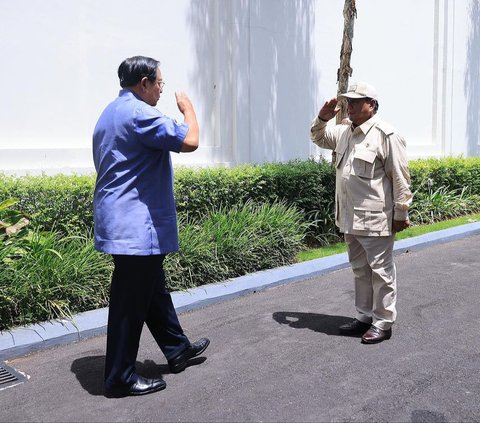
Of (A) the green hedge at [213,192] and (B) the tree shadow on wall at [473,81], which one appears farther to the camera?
(B) the tree shadow on wall at [473,81]

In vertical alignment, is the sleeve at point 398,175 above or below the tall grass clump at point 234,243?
above

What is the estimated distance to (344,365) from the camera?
430 cm

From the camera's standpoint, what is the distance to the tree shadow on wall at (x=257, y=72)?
9211 millimetres

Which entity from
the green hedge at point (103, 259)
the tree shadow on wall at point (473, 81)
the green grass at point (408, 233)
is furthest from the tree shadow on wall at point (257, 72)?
the tree shadow on wall at point (473, 81)

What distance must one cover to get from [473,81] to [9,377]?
1309 cm

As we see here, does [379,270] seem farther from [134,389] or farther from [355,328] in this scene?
[134,389]

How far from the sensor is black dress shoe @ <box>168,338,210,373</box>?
4.20 meters

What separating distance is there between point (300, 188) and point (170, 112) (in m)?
2.13

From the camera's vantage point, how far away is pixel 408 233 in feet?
30.4

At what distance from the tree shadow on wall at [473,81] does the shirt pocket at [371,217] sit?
10.8m

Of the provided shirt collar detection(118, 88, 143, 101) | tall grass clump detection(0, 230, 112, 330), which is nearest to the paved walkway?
tall grass clump detection(0, 230, 112, 330)

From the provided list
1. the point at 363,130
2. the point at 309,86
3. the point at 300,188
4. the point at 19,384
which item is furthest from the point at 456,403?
the point at 309,86

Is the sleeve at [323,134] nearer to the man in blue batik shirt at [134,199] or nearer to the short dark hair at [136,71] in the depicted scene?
the man in blue batik shirt at [134,199]

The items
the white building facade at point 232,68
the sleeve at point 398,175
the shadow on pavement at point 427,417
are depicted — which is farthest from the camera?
the white building facade at point 232,68
